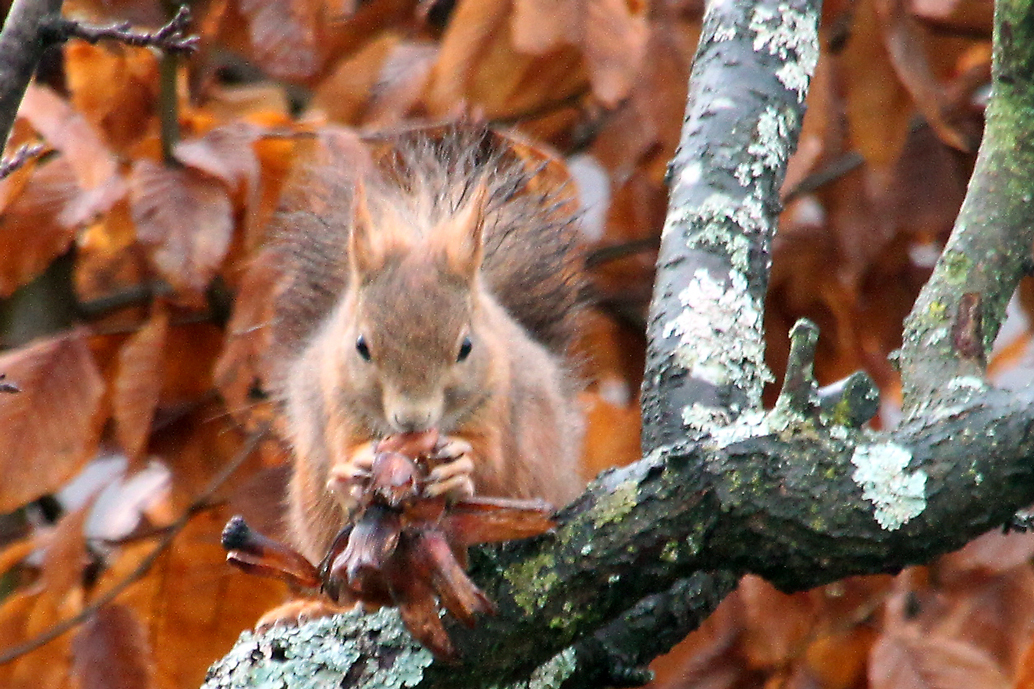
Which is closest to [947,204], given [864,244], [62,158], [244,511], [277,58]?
[864,244]

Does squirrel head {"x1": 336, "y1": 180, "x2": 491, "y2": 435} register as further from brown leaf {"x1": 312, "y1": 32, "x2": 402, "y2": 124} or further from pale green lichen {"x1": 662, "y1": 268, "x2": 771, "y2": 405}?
brown leaf {"x1": 312, "y1": 32, "x2": 402, "y2": 124}

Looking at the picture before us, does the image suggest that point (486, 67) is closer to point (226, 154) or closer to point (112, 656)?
point (226, 154)

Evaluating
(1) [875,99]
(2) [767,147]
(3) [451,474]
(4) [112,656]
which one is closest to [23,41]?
(3) [451,474]

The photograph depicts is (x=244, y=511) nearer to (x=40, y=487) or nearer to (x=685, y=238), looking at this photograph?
(x=40, y=487)

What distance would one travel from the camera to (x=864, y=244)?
311 centimetres

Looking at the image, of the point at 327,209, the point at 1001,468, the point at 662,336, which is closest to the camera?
the point at 1001,468

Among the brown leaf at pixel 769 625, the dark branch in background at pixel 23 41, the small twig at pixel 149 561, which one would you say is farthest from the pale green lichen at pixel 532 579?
the small twig at pixel 149 561

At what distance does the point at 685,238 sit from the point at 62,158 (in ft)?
4.43

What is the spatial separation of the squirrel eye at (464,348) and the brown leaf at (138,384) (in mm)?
810

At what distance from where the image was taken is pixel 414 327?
2.41 metres

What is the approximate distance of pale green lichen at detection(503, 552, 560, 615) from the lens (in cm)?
177

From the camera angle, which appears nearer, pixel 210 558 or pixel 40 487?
pixel 40 487

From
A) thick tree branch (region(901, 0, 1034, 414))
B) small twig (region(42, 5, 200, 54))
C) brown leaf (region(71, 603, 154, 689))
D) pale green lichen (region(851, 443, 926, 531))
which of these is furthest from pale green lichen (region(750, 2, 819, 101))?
brown leaf (region(71, 603, 154, 689))

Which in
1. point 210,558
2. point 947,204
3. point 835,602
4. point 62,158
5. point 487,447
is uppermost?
point 62,158
